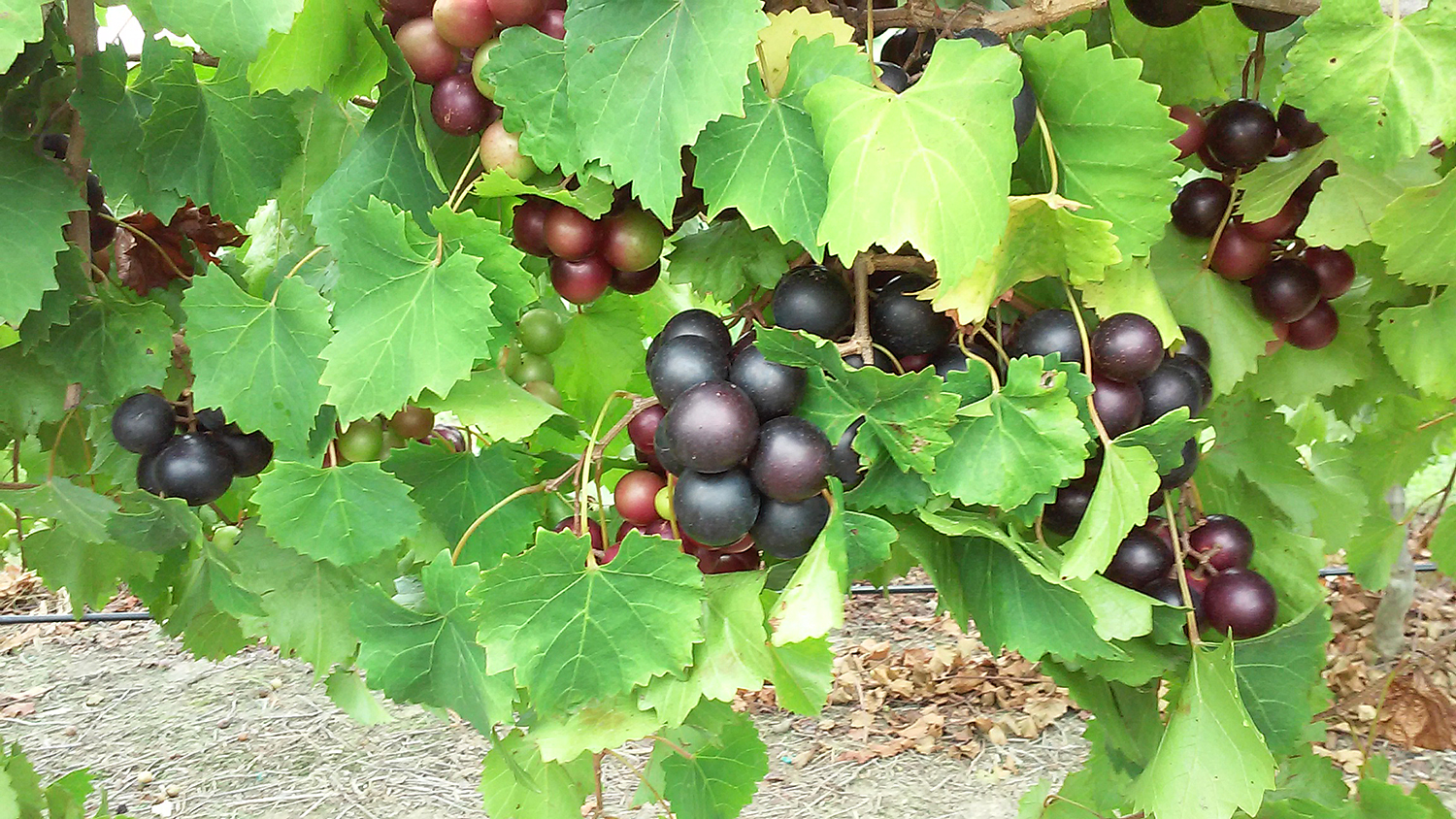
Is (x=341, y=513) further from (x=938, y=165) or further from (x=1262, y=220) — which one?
(x=1262, y=220)

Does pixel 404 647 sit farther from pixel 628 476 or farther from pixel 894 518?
pixel 894 518

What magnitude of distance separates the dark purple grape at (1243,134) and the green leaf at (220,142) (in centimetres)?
77

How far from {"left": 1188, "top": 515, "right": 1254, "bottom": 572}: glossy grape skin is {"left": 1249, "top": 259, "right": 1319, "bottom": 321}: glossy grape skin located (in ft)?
0.64

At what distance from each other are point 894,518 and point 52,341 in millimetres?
705

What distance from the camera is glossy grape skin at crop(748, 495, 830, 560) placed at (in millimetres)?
629

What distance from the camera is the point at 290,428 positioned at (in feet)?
2.49

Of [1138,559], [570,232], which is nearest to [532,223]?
[570,232]

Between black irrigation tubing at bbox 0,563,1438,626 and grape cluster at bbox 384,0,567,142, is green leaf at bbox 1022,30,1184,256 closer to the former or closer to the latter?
grape cluster at bbox 384,0,567,142

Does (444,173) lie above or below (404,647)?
above

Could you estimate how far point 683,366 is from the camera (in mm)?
650

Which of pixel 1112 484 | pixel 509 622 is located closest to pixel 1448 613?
pixel 1112 484

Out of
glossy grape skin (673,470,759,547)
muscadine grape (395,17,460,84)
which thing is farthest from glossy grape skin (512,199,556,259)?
glossy grape skin (673,470,759,547)

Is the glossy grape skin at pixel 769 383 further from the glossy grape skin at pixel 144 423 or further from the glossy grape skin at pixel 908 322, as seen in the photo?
the glossy grape skin at pixel 144 423

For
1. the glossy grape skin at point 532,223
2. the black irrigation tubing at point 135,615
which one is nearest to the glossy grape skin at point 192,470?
the glossy grape skin at point 532,223
